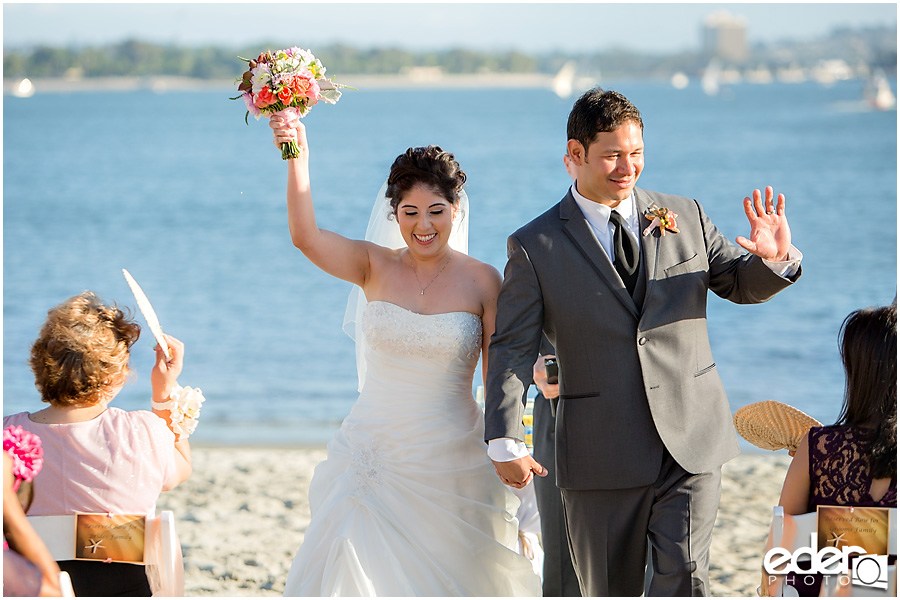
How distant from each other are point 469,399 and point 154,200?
1298 inches

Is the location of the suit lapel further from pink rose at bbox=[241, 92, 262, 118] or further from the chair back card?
pink rose at bbox=[241, 92, 262, 118]

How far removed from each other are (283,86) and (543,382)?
4.90 ft

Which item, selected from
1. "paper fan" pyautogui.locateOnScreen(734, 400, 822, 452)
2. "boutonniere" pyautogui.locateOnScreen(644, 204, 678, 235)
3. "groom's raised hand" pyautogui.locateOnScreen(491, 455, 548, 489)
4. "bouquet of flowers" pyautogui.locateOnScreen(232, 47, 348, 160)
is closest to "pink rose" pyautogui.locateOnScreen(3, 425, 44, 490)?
"bouquet of flowers" pyautogui.locateOnScreen(232, 47, 348, 160)

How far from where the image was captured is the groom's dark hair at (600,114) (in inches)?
136

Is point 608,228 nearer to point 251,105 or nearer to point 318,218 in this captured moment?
point 251,105

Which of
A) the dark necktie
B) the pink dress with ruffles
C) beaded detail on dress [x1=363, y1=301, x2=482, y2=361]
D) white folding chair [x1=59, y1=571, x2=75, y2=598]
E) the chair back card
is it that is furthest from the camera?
beaded detail on dress [x1=363, y1=301, x2=482, y2=361]

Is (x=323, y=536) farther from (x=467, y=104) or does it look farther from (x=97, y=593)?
(x=467, y=104)

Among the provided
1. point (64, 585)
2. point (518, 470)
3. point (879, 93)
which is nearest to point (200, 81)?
point (879, 93)

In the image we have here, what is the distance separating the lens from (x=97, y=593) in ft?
10.6

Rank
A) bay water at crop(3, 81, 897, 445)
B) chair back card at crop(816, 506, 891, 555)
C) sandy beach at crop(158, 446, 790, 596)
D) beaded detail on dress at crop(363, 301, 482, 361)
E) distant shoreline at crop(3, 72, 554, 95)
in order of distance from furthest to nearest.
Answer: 1. distant shoreline at crop(3, 72, 554, 95)
2. bay water at crop(3, 81, 897, 445)
3. sandy beach at crop(158, 446, 790, 596)
4. beaded detail on dress at crop(363, 301, 482, 361)
5. chair back card at crop(816, 506, 891, 555)

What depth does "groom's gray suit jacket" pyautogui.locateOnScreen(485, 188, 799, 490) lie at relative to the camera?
137 inches

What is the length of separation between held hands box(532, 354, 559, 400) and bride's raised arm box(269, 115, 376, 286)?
0.83m

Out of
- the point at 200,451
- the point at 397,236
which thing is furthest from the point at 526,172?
the point at 397,236

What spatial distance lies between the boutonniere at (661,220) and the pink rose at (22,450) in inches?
82.1
